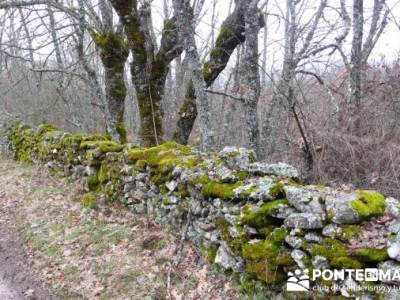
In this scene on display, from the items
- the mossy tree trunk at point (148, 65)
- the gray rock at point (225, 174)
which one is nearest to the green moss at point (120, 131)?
the mossy tree trunk at point (148, 65)

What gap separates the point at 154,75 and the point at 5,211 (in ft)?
13.1

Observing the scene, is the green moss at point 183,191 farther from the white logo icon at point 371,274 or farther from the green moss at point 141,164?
the white logo icon at point 371,274

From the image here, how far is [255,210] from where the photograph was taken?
3400 mm

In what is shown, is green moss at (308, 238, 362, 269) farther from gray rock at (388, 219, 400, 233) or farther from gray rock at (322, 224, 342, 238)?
gray rock at (388, 219, 400, 233)

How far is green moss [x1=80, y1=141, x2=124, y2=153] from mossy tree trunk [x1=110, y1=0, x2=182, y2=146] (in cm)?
118

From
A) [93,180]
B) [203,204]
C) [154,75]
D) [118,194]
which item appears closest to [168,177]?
[203,204]

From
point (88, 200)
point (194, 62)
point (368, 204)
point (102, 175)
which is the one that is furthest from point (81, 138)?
point (368, 204)

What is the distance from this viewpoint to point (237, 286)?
352cm

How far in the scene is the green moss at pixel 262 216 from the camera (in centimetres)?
330

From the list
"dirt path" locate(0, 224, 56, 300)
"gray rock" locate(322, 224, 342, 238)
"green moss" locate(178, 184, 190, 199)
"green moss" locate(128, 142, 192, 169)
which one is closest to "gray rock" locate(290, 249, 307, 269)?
"gray rock" locate(322, 224, 342, 238)

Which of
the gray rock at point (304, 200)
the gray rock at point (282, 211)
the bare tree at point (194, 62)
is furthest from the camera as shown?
the bare tree at point (194, 62)

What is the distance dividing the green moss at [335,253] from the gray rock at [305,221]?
0.14m

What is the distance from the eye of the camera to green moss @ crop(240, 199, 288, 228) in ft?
10.8

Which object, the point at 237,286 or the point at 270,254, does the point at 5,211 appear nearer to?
the point at 237,286
